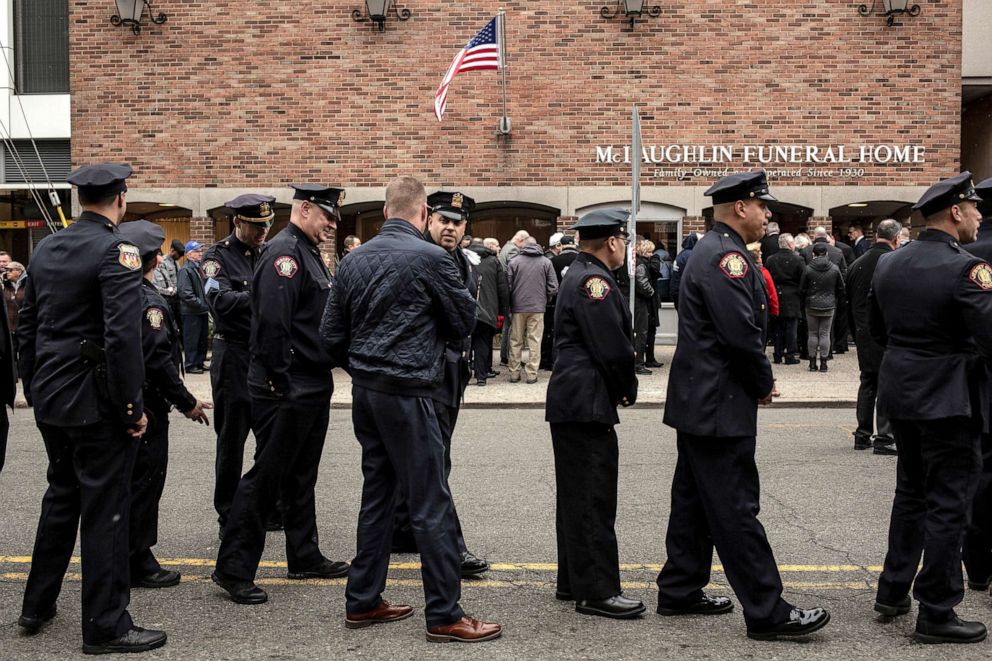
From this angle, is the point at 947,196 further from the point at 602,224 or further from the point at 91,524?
the point at 91,524

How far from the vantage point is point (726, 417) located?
502 centimetres

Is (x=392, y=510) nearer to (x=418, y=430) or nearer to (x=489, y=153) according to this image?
(x=418, y=430)

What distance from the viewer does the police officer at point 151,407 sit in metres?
5.89

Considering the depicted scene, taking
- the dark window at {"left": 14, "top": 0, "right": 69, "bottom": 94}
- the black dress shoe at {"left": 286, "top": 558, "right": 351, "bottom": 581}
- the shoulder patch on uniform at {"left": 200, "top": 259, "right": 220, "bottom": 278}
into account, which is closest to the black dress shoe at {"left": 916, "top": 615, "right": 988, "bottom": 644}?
the black dress shoe at {"left": 286, "top": 558, "right": 351, "bottom": 581}

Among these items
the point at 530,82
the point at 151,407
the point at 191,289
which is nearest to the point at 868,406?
the point at 151,407

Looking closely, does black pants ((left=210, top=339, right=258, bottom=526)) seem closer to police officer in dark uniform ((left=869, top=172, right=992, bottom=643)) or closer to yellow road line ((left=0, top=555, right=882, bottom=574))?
yellow road line ((left=0, top=555, right=882, bottom=574))

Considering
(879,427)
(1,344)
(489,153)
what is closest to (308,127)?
(489,153)

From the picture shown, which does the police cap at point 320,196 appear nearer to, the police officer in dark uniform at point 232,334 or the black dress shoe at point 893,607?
the police officer in dark uniform at point 232,334

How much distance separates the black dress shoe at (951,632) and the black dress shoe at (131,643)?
340 cm

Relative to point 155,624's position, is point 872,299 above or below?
above

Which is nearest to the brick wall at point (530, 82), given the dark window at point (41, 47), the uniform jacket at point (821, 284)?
the dark window at point (41, 47)

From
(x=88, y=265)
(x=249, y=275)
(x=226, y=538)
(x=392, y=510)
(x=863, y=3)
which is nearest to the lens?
(x=88, y=265)

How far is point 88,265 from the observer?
15.9 ft

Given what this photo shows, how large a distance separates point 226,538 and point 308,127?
45.0 feet
